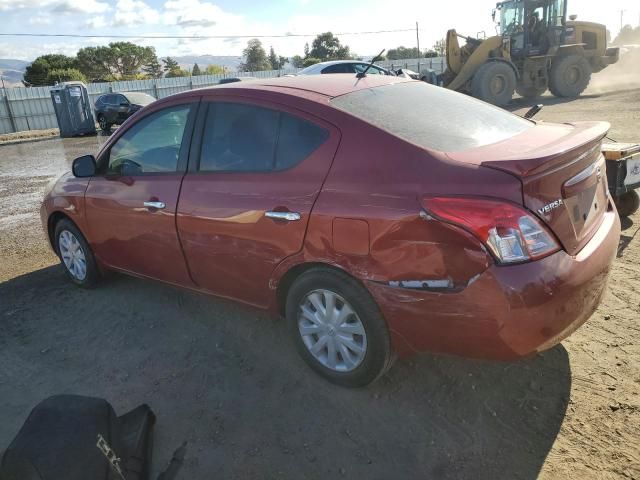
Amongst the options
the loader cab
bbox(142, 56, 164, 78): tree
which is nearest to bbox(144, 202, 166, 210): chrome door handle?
the loader cab

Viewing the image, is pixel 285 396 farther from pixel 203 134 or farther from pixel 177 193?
pixel 203 134

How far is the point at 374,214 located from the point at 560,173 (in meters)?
0.89

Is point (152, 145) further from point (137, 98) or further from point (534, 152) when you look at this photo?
point (137, 98)

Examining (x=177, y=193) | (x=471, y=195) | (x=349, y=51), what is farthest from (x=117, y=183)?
(x=349, y=51)

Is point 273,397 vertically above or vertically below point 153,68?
below

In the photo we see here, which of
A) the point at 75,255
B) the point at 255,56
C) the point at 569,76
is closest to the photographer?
the point at 75,255

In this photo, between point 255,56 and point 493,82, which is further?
point 255,56

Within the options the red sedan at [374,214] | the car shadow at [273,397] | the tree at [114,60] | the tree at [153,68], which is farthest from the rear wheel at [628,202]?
the tree at [153,68]

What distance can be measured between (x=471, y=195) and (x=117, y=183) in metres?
2.76

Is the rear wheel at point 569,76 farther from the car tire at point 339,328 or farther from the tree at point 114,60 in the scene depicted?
the tree at point 114,60

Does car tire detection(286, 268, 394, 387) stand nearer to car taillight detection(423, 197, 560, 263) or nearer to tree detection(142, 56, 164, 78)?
car taillight detection(423, 197, 560, 263)

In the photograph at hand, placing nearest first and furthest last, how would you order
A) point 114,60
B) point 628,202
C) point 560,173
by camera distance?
point 560,173 → point 628,202 → point 114,60

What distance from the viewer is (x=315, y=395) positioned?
2.89m

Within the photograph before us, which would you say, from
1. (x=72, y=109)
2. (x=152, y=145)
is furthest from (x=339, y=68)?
(x=72, y=109)
